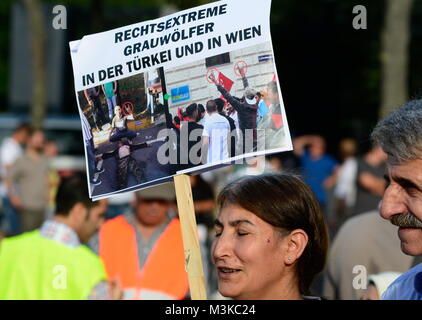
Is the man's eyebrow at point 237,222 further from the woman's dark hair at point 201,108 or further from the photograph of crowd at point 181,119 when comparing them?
the woman's dark hair at point 201,108

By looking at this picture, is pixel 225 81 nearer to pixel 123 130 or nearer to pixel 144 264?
pixel 123 130

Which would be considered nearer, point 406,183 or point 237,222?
point 406,183

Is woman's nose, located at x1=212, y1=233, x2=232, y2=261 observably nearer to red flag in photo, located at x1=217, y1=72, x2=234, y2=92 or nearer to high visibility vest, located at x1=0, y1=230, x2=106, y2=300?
red flag in photo, located at x1=217, y1=72, x2=234, y2=92

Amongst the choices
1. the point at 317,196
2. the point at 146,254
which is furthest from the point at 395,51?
the point at 146,254

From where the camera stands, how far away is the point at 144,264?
569cm

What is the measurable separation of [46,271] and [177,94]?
1.68 m

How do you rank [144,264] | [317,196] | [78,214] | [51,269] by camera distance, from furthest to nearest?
[317,196]
[144,264]
[78,214]
[51,269]

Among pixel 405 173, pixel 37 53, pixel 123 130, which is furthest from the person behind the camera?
pixel 37 53

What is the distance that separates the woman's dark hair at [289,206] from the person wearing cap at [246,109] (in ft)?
0.53

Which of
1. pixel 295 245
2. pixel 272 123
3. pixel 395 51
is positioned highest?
pixel 395 51

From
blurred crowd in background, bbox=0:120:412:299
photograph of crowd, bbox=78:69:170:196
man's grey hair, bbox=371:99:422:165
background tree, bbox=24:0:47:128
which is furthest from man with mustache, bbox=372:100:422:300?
background tree, bbox=24:0:47:128
